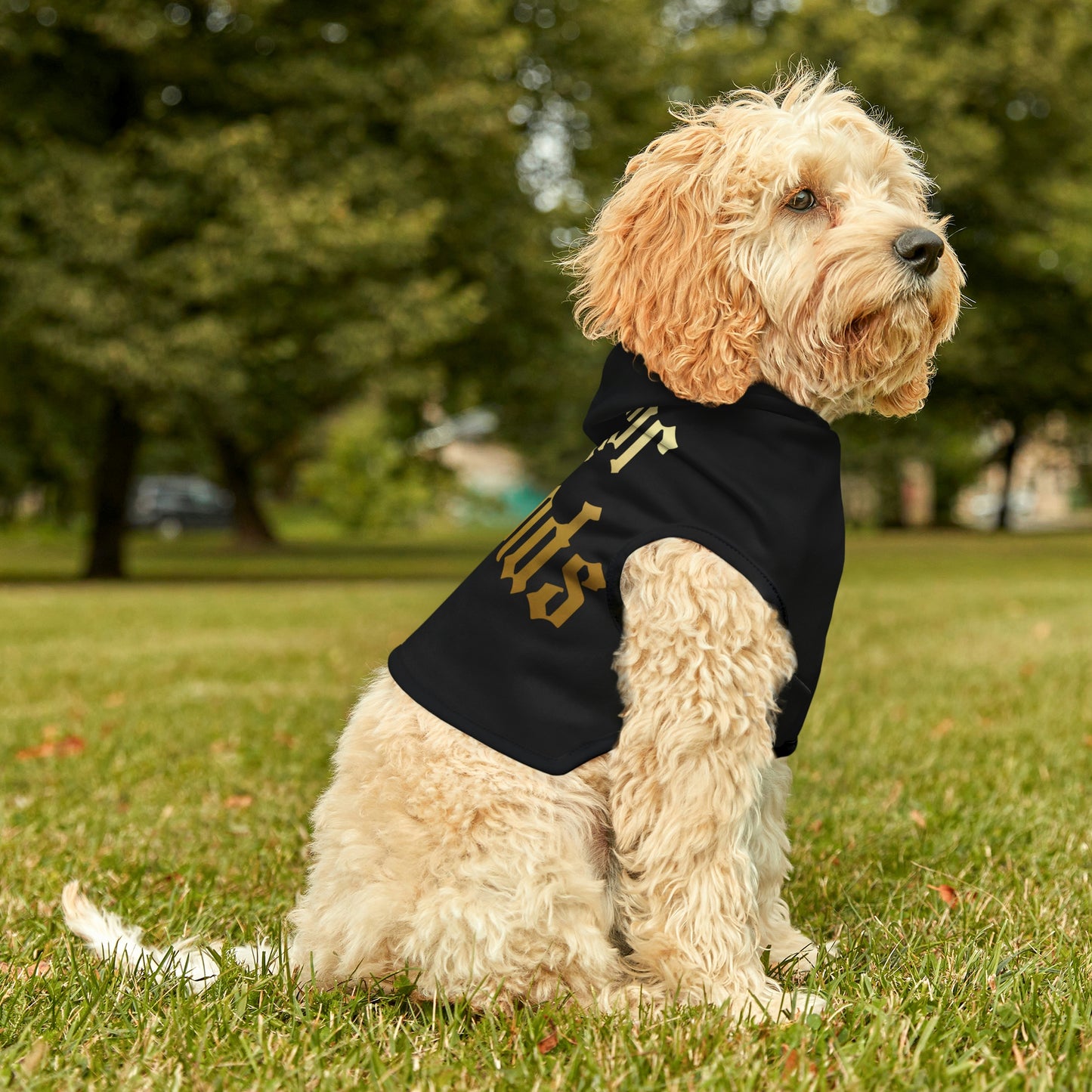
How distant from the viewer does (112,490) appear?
20.9 metres

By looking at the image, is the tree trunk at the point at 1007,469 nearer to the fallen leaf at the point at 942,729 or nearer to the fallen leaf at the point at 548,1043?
the fallen leaf at the point at 942,729

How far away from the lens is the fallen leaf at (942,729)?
6.38 metres

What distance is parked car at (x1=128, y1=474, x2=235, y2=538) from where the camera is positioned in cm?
5006

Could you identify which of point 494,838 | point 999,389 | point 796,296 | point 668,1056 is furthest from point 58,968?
point 999,389

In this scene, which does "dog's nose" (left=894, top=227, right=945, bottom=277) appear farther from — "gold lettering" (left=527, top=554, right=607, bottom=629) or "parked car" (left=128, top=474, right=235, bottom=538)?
"parked car" (left=128, top=474, right=235, bottom=538)

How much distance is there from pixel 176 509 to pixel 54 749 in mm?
46339

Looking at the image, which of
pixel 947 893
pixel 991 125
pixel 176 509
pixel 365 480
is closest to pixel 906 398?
pixel 947 893

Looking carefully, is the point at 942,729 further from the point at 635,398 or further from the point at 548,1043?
the point at 548,1043

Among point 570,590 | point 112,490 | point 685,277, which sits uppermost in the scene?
point 685,277

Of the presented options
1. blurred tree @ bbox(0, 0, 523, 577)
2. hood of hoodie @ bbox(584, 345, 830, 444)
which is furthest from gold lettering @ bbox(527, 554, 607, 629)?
blurred tree @ bbox(0, 0, 523, 577)

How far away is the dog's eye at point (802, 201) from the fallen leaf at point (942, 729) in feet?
13.5

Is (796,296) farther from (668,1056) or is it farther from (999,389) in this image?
(999,389)

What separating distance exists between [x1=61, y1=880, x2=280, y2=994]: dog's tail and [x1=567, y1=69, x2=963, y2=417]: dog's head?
6.34ft

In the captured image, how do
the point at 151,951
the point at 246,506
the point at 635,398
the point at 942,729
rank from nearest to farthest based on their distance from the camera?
1. the point at 635,398
2. the point at 151,951
3. the point at 942,729
4. the point at 246,506
